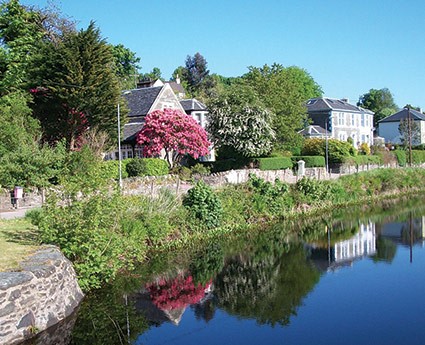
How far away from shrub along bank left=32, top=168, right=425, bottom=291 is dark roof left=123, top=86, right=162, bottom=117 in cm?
1838

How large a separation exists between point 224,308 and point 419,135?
238ft

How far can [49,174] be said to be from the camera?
94.1ft

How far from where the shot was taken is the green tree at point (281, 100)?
4769cm

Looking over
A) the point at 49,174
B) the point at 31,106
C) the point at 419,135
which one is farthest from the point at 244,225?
the point at 419,135

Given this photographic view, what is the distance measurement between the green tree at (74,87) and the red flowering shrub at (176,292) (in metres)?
19.0

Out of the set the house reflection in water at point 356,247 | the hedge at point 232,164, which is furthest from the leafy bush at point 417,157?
the house reflection in water at point 356,247

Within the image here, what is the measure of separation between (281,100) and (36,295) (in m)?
39.4

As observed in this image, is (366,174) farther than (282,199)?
Yes

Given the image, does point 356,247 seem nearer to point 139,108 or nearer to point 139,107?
point 139,108

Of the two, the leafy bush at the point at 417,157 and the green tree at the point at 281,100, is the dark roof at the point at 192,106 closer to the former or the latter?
the green tree at the point at 281,100

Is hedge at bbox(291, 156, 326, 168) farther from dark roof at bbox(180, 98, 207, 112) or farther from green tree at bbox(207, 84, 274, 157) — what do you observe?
dark roof at bbox(180, 98, 207, 112)

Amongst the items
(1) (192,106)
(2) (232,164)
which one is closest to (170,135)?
(2) (232,164)

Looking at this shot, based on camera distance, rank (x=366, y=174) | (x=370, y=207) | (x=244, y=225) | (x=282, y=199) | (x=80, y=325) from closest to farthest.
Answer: (x=80, y=325) → (x=244, y=225) → (x=282, y=199) → (x=370, y=207) → (x=366, y=174)

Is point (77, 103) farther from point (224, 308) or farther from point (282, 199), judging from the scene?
point (224, 308)
